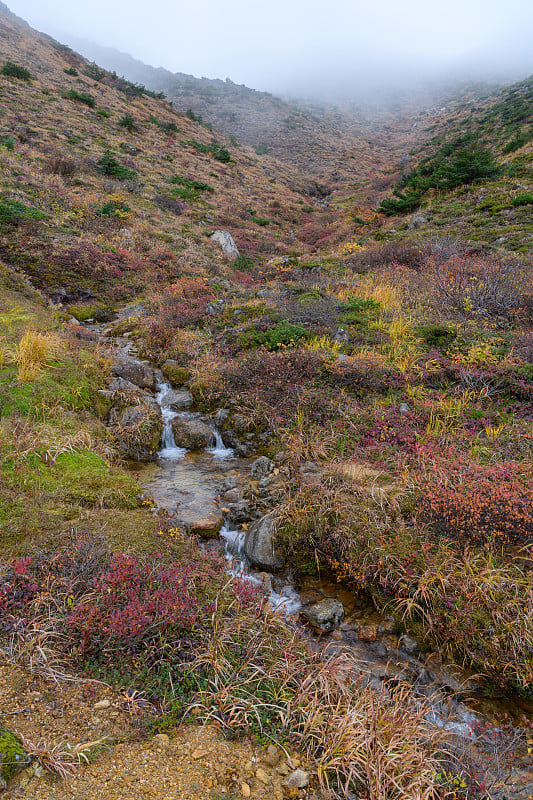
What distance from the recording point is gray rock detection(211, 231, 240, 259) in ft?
70.1

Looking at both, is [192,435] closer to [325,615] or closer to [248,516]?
[248,516]

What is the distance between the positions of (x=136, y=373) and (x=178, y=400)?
1.33 metres

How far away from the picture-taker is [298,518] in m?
5.27

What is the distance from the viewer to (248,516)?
582 cm

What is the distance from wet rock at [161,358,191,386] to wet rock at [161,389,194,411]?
55cm

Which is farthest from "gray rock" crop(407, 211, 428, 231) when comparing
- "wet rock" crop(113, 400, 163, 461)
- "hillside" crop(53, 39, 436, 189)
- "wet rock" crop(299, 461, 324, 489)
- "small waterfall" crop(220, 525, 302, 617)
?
"hillside" crop(53, 39, 436, 189)

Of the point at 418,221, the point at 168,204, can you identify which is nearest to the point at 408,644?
the point at 418,221

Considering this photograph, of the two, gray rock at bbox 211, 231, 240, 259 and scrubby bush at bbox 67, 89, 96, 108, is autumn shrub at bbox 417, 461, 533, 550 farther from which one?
scrubby bush at bbox 67, 89, 96, 108

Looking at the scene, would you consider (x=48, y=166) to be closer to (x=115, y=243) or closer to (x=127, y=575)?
(x=115, y=243)

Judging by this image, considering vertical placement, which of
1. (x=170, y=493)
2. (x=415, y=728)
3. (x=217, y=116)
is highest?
(x=217, y=116)

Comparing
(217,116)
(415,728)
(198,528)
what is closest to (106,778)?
(415,728)

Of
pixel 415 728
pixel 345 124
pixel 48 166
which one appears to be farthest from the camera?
pixel 345 124

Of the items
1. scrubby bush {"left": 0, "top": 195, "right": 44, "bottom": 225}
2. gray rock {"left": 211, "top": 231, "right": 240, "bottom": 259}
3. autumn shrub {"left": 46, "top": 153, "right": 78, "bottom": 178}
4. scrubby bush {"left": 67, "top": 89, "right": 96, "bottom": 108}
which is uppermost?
scrubby bush {"left": 67, "top": 89, "right": 96, "bottom": 108}

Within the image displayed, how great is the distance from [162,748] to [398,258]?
15.7m
